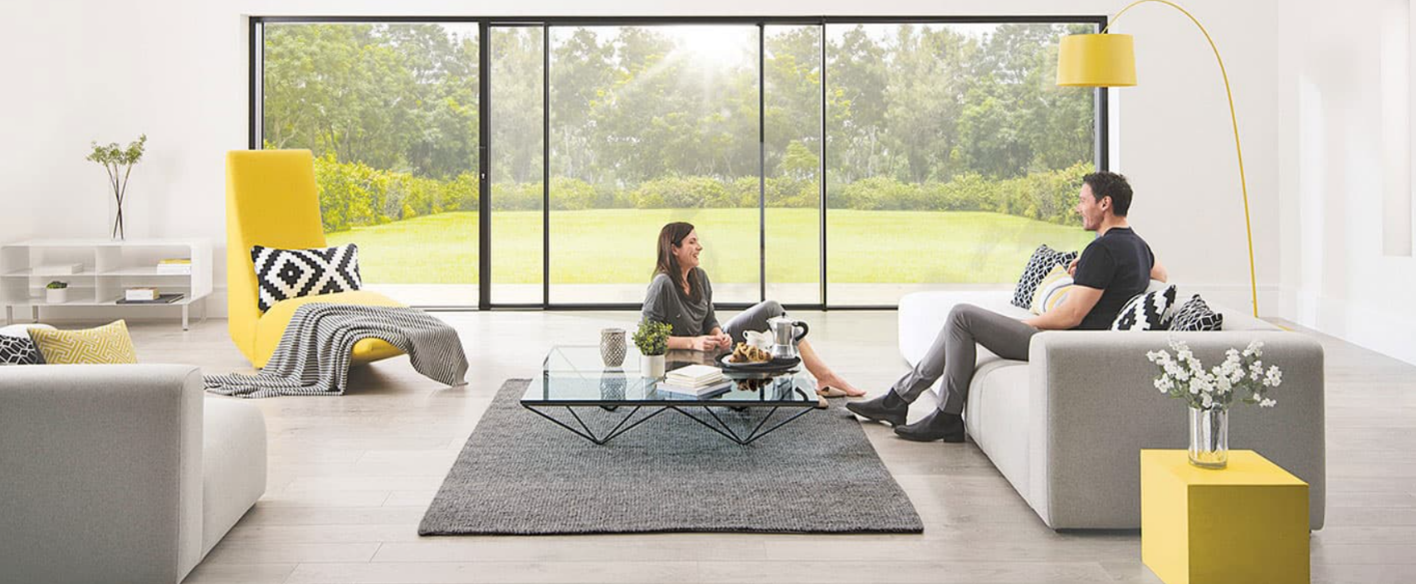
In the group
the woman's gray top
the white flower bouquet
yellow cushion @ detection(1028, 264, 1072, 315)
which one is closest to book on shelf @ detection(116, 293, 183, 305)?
the woman's gray top

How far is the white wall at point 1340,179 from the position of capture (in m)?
7.15

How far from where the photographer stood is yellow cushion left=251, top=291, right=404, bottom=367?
6.26m

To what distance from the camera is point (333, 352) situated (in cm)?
595

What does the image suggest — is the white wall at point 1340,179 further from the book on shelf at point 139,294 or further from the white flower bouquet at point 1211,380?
the book on shelf at point 139,294

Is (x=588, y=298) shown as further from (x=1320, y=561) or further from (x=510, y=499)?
(x=1320, y=561)

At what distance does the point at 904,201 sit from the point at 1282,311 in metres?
2.67

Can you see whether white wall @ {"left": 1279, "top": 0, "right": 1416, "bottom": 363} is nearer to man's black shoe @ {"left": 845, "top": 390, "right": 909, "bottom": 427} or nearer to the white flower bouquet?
man's black shoe @ {"left": 845, "top": 390, "right": 909, "bottom": 427}

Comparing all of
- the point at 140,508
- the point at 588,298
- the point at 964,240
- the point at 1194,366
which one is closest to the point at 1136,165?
the point at 964,240

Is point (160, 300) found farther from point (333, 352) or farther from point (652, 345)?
point (652, 345)

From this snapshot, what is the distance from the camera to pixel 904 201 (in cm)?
920

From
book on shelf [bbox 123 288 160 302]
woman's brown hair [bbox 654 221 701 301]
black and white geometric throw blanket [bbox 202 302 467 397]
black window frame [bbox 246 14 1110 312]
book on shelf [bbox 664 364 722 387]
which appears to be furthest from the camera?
black window frame [bbox 246 14 1110 312]

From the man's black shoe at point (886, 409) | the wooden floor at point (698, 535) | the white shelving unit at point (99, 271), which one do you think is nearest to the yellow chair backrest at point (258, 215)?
the wooden floor at point (698, 535)

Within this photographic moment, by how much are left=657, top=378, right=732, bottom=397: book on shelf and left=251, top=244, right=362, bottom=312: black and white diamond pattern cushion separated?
2924 millimetres

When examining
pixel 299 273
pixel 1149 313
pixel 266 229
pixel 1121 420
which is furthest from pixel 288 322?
pixel 1121 420
